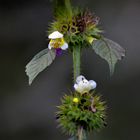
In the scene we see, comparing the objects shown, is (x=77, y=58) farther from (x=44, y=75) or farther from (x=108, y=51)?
(x=44, y=75)

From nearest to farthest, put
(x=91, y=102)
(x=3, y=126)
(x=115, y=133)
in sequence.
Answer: (x=91, y=102)
(x=115, y=133)
(x=3, y=126)

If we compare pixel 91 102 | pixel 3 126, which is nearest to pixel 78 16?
pixel 91 102

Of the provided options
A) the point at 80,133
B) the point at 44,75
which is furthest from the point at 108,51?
the point at 44,75

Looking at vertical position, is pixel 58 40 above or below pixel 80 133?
above

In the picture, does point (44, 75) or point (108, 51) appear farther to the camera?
point (44, 75)

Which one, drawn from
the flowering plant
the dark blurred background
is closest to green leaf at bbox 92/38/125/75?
the flowering plant

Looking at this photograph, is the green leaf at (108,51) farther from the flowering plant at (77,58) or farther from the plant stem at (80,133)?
the plant stem at (80,133)

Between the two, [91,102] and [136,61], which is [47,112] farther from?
[91,102]
